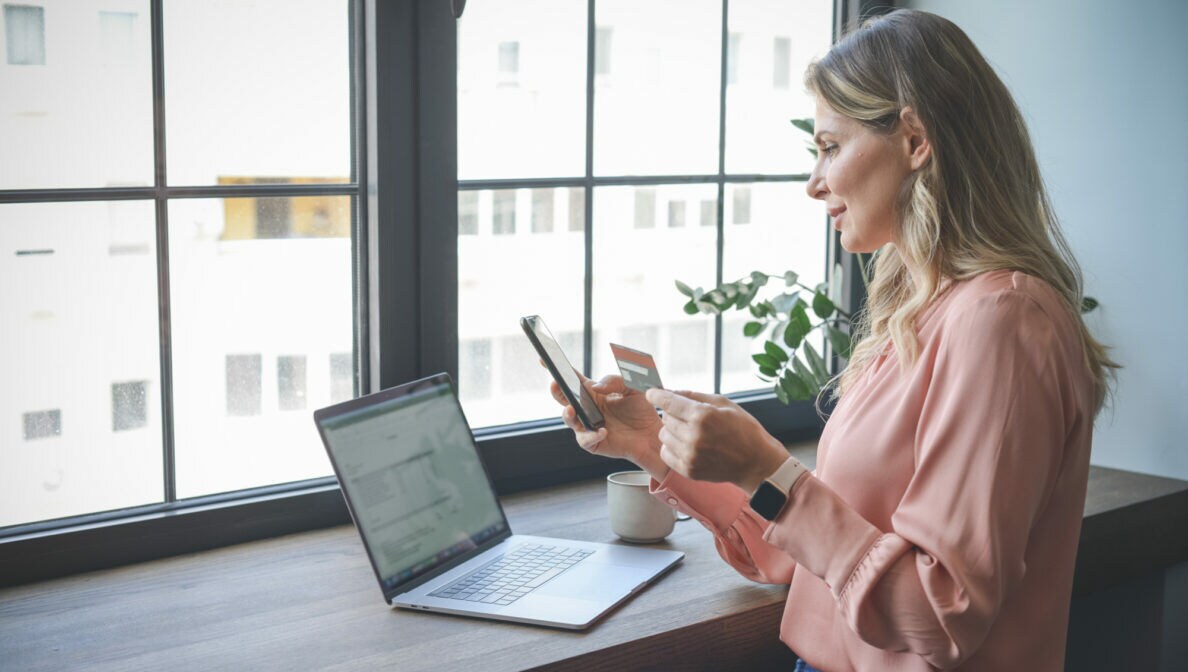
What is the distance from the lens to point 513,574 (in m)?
1.62

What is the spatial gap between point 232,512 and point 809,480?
0.95 m

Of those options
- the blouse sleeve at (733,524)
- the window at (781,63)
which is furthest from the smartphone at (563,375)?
the window at (781,63)

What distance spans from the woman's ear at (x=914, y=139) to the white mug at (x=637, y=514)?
2.18ft

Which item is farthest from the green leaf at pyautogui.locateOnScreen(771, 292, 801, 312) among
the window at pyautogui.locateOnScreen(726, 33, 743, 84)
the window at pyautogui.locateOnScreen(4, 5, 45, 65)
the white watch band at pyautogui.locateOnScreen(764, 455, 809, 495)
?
the window at pyautogui.locateOnScreen(4, 5, 45, 65)

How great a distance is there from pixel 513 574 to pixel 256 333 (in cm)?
57

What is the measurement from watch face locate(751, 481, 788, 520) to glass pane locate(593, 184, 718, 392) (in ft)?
3.20

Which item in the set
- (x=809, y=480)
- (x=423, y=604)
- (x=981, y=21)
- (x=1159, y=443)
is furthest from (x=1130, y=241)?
(x=423, y=604)

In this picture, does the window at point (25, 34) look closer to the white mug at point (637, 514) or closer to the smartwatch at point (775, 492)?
the white mug at point (637, 514)

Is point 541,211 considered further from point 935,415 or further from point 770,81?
point 935,415

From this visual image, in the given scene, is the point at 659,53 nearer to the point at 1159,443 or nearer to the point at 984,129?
the point at 984,129

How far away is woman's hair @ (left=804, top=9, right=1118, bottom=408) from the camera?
1309 millimetres

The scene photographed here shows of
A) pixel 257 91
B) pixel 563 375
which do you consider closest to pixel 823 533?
pixel 563 375

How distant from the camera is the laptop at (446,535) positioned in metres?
1.51

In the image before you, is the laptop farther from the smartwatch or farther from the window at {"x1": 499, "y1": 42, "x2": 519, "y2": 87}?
the window at {"x1": 499, "y1": 42, "x2": 519, "y2": 87}
